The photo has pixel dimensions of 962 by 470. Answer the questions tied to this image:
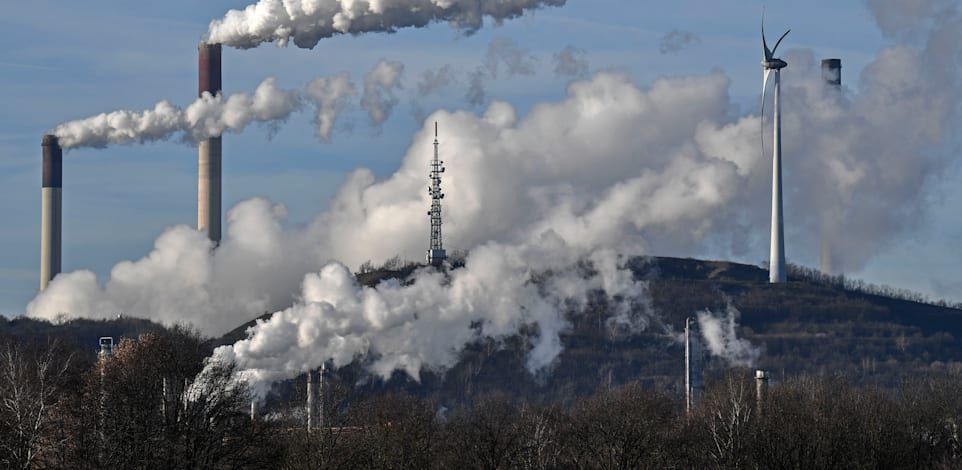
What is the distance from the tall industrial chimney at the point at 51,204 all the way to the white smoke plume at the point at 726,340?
70.3 m

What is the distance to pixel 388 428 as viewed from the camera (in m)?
88.9

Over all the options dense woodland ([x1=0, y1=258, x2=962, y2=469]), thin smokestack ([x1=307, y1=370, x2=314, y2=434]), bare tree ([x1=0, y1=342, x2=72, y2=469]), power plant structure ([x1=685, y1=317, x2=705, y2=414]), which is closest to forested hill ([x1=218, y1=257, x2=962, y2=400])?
dense woodland ([x1=0, y1=258, x2=962, y2=469])

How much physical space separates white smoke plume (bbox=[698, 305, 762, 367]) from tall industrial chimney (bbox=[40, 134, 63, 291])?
70274mm

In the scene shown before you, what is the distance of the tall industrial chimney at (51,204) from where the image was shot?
148 meters

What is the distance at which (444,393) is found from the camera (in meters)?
168

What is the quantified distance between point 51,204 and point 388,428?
70.5 m

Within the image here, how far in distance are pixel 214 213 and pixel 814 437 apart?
76.0m

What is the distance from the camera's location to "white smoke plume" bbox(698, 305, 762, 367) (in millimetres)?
182750

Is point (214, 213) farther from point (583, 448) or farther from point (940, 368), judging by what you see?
point (940, 368)

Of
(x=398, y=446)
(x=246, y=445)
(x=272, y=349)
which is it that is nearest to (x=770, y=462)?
(x=398, y=446)

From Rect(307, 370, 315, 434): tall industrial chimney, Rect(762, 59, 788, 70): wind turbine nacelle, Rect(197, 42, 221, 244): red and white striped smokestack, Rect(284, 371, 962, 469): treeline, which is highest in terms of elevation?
Rect(762, 59, 788, 70): wind turbine nacelle

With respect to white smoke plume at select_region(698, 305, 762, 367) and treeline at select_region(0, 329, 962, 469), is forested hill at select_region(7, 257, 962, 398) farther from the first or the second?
treeline at select_region(0, 329, 962, 469)

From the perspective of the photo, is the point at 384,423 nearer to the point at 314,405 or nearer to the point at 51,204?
the point at 314,405

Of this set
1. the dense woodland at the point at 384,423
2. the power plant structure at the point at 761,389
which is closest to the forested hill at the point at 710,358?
the dense woodland at the point at 384,423
